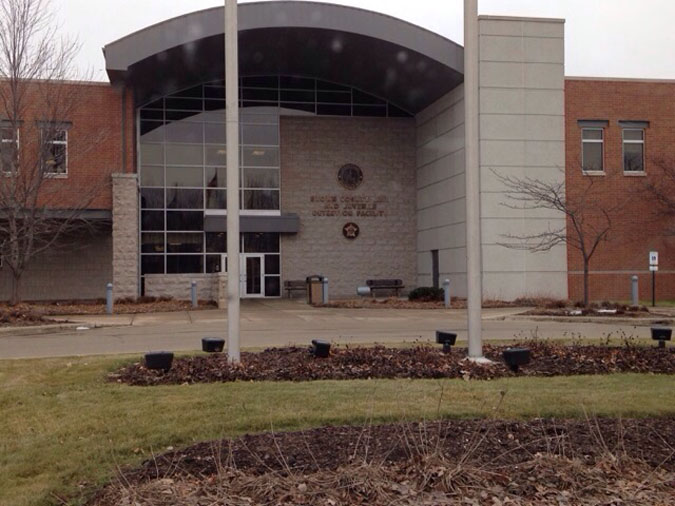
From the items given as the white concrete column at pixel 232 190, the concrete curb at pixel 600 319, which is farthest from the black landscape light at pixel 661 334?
the concrete curb at pixel 600 319

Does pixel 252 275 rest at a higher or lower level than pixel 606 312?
higher

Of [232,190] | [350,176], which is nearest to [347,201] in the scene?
[350,176]

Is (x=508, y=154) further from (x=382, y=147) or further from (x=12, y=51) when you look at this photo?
(x=12, y=51)

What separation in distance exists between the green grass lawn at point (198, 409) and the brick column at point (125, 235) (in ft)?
68.8

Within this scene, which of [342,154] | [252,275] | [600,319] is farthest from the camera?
[342,154]

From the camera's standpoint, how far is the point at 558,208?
28859 millimetres

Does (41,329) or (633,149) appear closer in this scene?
(41,329)

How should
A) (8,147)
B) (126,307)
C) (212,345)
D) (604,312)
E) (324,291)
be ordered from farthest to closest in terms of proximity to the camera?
(324,291) → (126,307) → (8,147) → (604,312) → (212,345)

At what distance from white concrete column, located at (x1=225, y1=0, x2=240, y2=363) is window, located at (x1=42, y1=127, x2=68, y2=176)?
16.9m

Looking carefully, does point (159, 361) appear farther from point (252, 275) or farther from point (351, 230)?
point (351, 230)

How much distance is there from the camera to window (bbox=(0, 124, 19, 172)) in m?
25.2

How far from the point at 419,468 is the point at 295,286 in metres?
30.4

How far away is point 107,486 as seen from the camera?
527 centimetres

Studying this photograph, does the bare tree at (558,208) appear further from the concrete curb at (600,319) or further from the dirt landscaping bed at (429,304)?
the concrete curb at (600,319)
